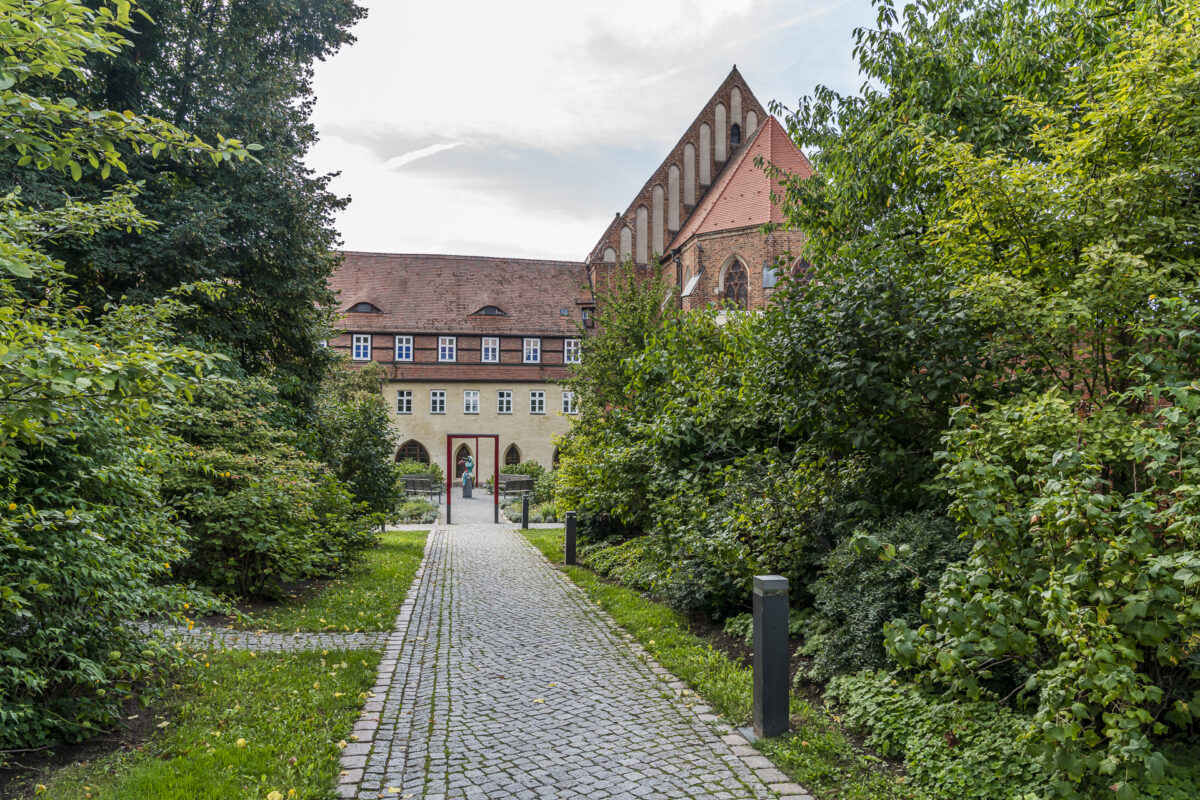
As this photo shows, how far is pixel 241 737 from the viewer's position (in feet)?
15.2

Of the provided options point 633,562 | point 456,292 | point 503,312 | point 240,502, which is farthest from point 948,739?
point 456,292

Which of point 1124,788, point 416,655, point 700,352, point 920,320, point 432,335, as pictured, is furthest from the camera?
point 432,335

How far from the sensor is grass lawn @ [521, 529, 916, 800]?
404 centimetres

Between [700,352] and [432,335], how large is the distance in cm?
3265

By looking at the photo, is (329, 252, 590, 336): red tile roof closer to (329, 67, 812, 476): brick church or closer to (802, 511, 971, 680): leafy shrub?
(329, 67, 812, 476): brick church

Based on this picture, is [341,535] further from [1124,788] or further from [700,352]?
[1124,788]

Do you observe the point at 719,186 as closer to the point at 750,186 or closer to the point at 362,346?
the point at 750,186

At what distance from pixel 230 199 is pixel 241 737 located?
1019 centimetres

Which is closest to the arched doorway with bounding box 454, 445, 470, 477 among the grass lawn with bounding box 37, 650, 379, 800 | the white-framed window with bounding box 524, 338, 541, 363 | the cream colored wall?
the cream colored wall

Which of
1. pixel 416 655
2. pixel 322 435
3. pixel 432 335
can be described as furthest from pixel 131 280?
pixel 432 335

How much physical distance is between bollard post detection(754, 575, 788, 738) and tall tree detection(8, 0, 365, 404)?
9856 millimetres

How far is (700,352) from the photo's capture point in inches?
388

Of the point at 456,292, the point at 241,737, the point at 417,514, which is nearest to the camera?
the point at 241,737

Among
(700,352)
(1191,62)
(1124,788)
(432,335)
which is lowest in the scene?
(1124,788)
